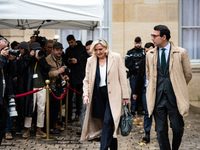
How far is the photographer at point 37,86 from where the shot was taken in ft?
26.5

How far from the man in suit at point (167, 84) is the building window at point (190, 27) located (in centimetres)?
714

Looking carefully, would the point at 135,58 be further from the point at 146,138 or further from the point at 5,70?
the point at 5,70

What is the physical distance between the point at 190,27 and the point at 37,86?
6.67 m

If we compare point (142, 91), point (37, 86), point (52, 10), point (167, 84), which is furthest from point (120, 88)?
point (37, 86)

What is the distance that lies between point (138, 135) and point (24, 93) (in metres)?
2.54

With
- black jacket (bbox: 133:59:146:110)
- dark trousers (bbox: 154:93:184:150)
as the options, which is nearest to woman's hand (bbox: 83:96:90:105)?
dark trousers (bbox: 154:93:184:150)

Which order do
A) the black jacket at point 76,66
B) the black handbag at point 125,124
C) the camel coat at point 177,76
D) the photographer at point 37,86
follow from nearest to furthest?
1. the camel coat at point 177,76
2. the black handbag at point 125,124
3. the photographer at point 37,86
4. the black jacket at point 76,66

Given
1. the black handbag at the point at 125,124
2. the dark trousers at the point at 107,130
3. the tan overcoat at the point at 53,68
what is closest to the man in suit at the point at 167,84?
the black handbag at the point at 125,124

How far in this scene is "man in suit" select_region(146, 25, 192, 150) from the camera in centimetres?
577

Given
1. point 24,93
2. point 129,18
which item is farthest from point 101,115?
point 129,18

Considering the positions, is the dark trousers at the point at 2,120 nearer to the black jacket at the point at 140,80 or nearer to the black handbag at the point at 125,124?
the black handbag at the point at 125,124

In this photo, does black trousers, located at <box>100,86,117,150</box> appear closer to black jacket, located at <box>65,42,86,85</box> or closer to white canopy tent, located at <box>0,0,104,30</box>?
white canopy tent, located at <box>0,0,104,30</box>

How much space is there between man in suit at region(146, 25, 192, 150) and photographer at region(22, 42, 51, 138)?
2.81 m

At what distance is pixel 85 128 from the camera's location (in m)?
6.41
